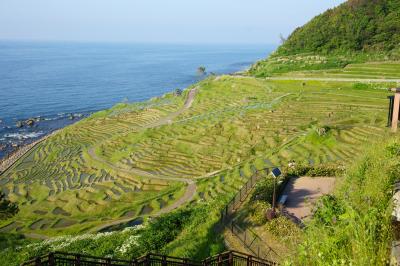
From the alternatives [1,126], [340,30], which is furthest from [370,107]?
[1,126]

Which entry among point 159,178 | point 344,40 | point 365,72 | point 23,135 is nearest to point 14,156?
point 23,135

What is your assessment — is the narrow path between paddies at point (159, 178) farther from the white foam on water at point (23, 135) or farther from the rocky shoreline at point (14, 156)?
the white foam on water at point (23, 135)

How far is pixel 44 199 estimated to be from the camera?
3100 centimetres

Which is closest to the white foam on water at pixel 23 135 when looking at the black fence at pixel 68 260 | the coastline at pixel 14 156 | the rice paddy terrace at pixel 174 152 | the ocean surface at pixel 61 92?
the ocean surface at pixel 61 92

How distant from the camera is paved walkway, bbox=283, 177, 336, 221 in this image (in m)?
17.2

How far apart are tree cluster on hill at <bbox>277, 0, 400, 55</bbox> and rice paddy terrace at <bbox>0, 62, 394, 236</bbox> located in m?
30.5

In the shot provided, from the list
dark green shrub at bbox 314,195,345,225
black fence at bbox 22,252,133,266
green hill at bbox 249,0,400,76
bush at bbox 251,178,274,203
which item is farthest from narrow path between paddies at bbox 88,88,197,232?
green hill at bbox 249,0,400,76

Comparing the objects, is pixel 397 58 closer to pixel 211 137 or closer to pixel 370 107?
pixel 370 107

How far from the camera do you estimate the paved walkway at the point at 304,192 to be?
17.2 meters

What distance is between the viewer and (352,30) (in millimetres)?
82438

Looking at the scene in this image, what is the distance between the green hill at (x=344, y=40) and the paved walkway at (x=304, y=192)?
51317mm

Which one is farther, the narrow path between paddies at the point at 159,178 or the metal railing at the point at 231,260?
the narrow path between paddies at the point at 159,178

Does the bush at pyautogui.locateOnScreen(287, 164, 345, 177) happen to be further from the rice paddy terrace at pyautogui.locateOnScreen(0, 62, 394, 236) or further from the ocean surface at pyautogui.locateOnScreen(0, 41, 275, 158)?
the ocean surface at pyautogui.locateOnScreen(0, 41, 275, 158)

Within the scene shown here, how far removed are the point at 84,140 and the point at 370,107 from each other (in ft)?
110
